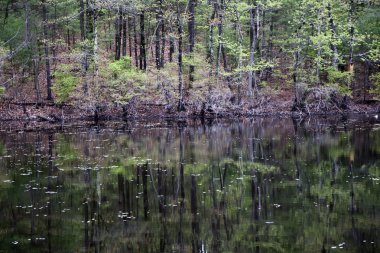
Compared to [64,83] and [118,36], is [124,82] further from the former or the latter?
[118,36]

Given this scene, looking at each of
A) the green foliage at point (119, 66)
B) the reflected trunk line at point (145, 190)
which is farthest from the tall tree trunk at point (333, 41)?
the reflected trunk line at point (145, 190)

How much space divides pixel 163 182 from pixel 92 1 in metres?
24.5

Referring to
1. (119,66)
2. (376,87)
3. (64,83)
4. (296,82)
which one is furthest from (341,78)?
(64,83)

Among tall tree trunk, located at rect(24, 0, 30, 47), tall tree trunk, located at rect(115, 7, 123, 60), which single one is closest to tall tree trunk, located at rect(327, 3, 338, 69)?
tall tree trunk, located at rect(115, 7, 123, 60)

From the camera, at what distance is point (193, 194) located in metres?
14.3

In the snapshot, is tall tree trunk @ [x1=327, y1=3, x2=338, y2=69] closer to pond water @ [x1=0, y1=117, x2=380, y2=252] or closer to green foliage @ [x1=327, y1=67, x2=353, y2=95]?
green foliage @ [x1=327, y1=67, x2=353, y2=95]

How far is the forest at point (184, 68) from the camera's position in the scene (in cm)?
3625

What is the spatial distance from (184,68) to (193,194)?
27.2 m

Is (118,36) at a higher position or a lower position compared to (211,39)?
higher

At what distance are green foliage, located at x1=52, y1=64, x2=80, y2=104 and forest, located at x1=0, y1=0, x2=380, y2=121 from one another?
0.07 m

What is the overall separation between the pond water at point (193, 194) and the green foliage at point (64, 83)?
10051 mm

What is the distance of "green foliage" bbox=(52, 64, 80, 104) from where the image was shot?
117 feet

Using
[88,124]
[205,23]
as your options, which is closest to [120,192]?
[88,124]

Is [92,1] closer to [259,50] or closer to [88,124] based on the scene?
[88,124]
